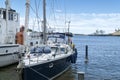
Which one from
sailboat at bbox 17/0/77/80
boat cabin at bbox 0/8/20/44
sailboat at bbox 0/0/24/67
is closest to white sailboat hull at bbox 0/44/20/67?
sailboat at bbox 0/0/24/67

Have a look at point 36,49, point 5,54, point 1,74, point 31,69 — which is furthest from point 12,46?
point 31,69

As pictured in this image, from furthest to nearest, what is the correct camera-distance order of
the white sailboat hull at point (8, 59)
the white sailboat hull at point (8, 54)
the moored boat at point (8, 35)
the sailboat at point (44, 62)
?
the moored boat at point (8, 35) < the white sailboat hull at point (8, 59) < the white sailboat hull at point (8, 54) < the sailboat at point (44, 62)

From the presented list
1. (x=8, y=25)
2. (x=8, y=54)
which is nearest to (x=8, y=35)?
(x=8, y=25)

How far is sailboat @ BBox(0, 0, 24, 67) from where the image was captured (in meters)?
29.0

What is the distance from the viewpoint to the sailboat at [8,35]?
95.1 ft

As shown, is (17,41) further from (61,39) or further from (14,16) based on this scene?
(61,39)

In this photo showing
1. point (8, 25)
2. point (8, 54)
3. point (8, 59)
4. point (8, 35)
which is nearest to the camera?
point (8, 54)

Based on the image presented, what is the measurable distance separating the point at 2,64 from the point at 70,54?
6.59m

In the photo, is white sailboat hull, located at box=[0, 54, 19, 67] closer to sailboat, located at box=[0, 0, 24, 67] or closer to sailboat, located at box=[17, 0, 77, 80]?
sailboat, located at box=[0, 0, 24, 67]

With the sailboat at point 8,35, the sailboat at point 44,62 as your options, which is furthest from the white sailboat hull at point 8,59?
the sailboat at point 44,62

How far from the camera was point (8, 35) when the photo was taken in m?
32.5

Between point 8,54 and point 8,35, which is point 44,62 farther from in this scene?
point 8,35

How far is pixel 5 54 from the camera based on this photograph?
28.9 metres

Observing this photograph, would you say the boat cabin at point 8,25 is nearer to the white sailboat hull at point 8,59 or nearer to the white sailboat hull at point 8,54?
the white sailboat hull at point 8,54
